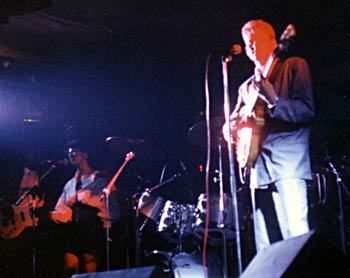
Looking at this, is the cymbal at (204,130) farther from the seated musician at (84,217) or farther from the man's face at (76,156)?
the man's face at (76,156)

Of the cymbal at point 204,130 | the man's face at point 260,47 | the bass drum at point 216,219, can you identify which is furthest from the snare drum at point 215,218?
the man's face at point 260,47

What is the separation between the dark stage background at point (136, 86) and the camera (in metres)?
5.67

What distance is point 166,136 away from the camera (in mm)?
7531

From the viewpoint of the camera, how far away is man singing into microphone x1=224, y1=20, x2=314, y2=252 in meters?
3.13

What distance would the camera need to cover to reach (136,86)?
24.7ft

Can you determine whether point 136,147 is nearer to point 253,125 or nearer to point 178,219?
point 178,219

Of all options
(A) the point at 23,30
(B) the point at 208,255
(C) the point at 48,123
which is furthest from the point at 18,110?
(B) the point at 208,255

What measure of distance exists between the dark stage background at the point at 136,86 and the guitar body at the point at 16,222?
274 millimetres

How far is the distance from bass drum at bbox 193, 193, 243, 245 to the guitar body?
2.34 metres

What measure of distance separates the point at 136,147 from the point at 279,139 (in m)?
3.47

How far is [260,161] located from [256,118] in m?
0.31

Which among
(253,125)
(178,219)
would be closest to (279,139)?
(253,125)

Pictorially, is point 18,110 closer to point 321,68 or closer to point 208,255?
point 208,255

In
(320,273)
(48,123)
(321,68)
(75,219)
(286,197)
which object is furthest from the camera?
(48,123)
